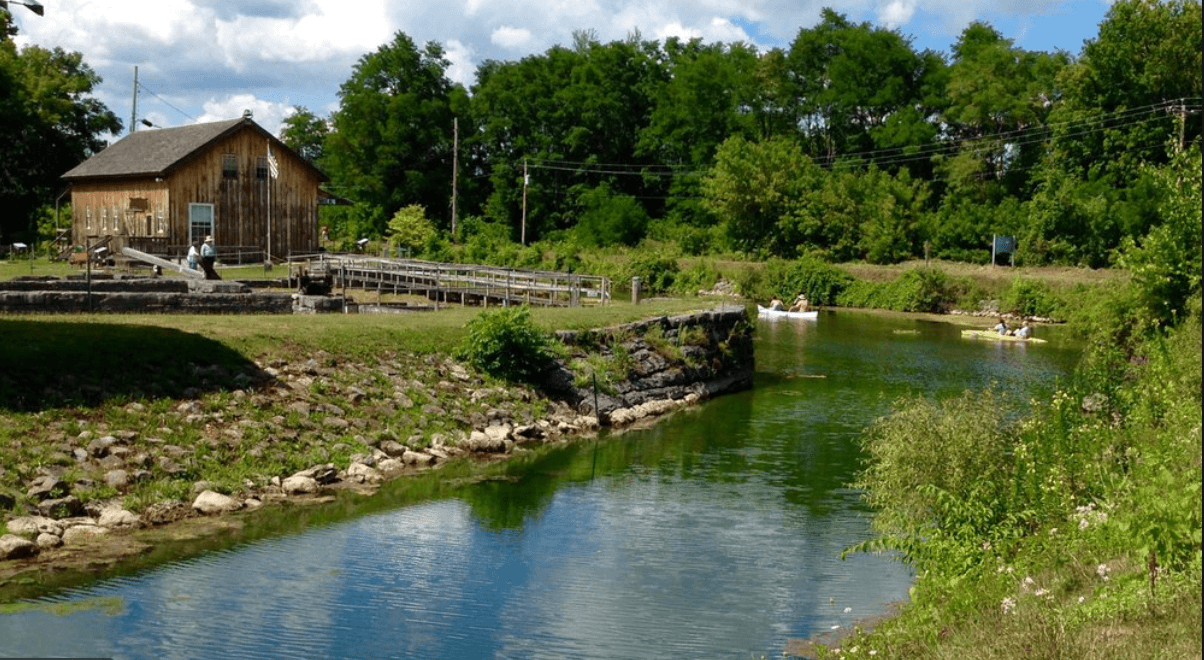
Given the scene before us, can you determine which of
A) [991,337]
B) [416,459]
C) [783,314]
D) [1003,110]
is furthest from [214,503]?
[1003,110]

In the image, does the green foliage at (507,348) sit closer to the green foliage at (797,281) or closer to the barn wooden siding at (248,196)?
the barn wooden siding at (248,196)

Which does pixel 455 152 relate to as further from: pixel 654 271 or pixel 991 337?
pixel 991 337

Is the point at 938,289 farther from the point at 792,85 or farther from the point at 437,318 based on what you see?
the point at 437,318

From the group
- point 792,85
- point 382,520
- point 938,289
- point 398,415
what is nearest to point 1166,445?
point 382,520

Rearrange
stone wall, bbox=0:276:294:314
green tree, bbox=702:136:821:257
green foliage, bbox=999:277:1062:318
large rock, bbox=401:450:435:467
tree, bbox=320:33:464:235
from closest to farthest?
1. large rock, bbox=401:450:435:467
2. stone wall, bbox=0:276:294:314
3. green foliage, bbox=999:277:1062:318
4. green tree, bbox=702:136:821:257
5. tree, bbox=320:33:464:235

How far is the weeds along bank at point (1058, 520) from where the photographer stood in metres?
9.48

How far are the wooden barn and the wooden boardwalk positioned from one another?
648 cm

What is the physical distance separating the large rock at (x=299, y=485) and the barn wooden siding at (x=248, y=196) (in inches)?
1468

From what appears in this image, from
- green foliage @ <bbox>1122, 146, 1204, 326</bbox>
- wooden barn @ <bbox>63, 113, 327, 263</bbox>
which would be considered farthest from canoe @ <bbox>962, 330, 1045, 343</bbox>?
wooden barn @ <bbox>63, 113, 327, 263</bbox>

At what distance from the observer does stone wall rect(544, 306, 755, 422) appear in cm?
2855

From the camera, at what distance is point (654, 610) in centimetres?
1460

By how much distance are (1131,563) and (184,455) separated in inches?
543

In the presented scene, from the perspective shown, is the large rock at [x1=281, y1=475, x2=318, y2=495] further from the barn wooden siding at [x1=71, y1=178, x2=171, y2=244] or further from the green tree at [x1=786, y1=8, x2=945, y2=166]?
the green tree at [x1=786, y1=8, x2=945, y2=166]

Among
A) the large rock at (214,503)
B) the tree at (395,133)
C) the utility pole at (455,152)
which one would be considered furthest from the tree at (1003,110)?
the large rock at (214,503)
